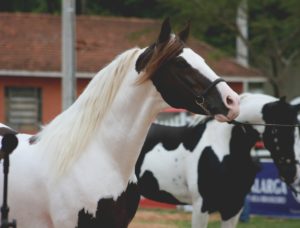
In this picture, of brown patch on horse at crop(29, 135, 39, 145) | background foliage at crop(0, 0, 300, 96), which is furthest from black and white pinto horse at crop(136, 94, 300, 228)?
background foliage at crop(0, 0, 300, 96)

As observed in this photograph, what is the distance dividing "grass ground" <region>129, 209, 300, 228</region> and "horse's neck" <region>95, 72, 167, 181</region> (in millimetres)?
6339

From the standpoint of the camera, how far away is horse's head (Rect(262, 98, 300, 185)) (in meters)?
8.33

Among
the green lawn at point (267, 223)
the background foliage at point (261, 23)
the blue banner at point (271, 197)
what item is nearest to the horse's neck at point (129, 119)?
the green lawn at point (267, 223)

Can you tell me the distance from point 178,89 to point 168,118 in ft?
39.6

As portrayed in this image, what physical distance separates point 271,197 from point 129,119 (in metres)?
8.37

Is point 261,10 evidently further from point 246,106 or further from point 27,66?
point 246,106

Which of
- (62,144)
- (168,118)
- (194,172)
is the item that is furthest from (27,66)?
(62,144)

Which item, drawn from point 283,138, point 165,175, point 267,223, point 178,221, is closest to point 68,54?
point 178,221

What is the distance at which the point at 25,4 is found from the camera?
33.6 m

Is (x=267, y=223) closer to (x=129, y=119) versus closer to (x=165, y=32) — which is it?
(x=129, y=119)

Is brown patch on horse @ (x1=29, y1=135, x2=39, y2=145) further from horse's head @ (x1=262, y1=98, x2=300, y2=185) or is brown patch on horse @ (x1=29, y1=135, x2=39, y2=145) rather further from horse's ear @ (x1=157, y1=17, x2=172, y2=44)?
horse's head @ (x1=262, y1=98, x2=300, y2=185)

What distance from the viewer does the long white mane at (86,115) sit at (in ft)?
16.7

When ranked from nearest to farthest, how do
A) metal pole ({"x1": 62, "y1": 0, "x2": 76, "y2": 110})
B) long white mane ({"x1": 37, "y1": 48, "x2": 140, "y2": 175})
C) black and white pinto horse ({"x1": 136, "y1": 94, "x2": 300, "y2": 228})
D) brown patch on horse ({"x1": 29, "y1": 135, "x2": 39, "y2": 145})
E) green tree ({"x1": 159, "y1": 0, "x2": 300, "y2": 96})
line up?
long white mane ({"x1": 37, "y1": 48, "x2": 140, "y2": 175}) → brown patch on horse ({"x1": 29, "y1": 135, "x2": 39, "y2": 145}) → black and white pinto horse ({"x1": 136, "y1": 94, "x2": 300, "y2": 228}) → metal pole ({"x1": 62, "y1": 0, "x2": 76, "y2": 110}) → green tree ({"x1": 159, "y1": 0, "x2": 300, "y2": 96})

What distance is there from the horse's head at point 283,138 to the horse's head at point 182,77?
3.41 metres
